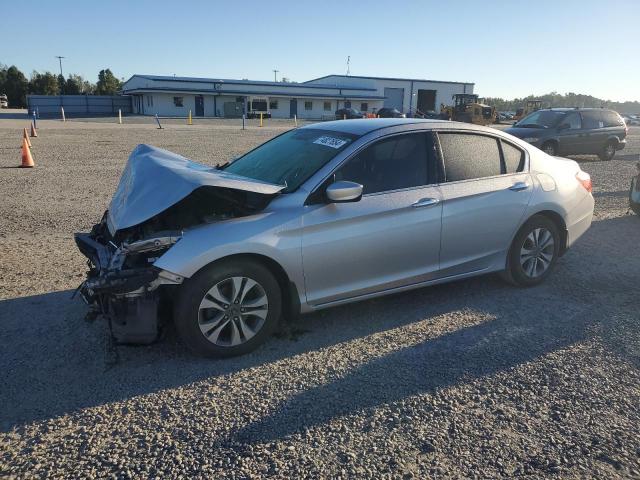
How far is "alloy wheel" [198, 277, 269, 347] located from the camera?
356 centimetres

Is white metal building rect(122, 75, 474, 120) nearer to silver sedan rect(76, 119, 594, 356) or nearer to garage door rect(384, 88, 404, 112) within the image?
garage door rect(384, 88, 404, 112)

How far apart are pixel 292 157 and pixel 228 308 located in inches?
61.3

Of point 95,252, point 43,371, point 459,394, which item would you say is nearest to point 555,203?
point 459,394

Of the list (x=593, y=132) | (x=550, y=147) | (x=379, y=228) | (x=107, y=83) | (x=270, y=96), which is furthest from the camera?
(x=107, y=83)

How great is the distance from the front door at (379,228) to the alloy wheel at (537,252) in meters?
1.19

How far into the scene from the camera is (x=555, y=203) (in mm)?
5121

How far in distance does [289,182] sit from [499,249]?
2.21 meters

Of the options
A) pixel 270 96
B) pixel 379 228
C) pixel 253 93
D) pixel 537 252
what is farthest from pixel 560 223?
pixel 270 96

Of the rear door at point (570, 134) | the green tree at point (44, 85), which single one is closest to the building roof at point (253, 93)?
the green tree at point (44, 85)

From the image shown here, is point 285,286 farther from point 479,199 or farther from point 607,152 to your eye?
point 607,152

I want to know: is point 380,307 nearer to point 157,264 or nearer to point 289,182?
point 289,182

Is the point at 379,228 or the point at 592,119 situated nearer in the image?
the point at 379,228

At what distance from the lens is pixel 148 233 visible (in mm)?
3770

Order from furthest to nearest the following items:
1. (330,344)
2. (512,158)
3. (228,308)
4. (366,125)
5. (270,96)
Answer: (270,96) → (512,158) → (366,125) → (330,344) → (228,308)
